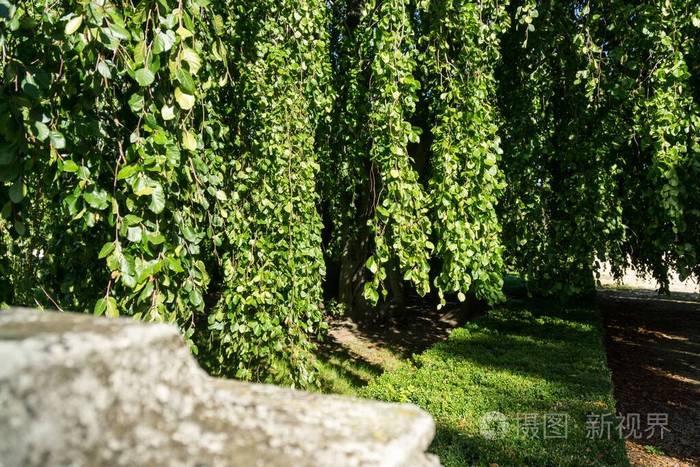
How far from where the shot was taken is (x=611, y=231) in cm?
465

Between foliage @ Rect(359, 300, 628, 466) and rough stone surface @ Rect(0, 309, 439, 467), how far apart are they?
2346 mm

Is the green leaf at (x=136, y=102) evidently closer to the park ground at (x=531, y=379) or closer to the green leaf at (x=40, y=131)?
the green leaf at (x=40, y=131)

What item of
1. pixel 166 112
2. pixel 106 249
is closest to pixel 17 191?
pixel 106 249

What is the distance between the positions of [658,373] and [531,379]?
3250 millimetres

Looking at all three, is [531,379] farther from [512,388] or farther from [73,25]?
[73,25]

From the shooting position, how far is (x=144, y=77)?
5.57 feet

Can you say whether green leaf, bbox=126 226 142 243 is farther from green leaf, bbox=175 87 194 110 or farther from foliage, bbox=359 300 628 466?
foliage, bbox=359 300 628 466

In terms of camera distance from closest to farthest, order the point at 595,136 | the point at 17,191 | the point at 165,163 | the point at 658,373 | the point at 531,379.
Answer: the point at 17,191, the point at 165,163, the point at 531,379, the point at 595,136, the point at 658,373

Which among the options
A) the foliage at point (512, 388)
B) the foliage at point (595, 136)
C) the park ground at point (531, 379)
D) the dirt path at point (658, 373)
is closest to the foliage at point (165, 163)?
the foliage at point (512, 388)

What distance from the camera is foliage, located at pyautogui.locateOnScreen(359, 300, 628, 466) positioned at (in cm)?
310

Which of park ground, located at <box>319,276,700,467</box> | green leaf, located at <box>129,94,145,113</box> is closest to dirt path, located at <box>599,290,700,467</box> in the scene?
park ground, located at <box>319,276,700,467</box>

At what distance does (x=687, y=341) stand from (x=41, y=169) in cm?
923

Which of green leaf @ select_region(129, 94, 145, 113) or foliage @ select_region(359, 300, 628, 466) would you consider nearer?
green leaf @ select_region(129, 94, 145, 113)

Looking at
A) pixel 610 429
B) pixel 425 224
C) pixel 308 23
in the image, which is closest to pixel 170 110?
pixel 425 224
